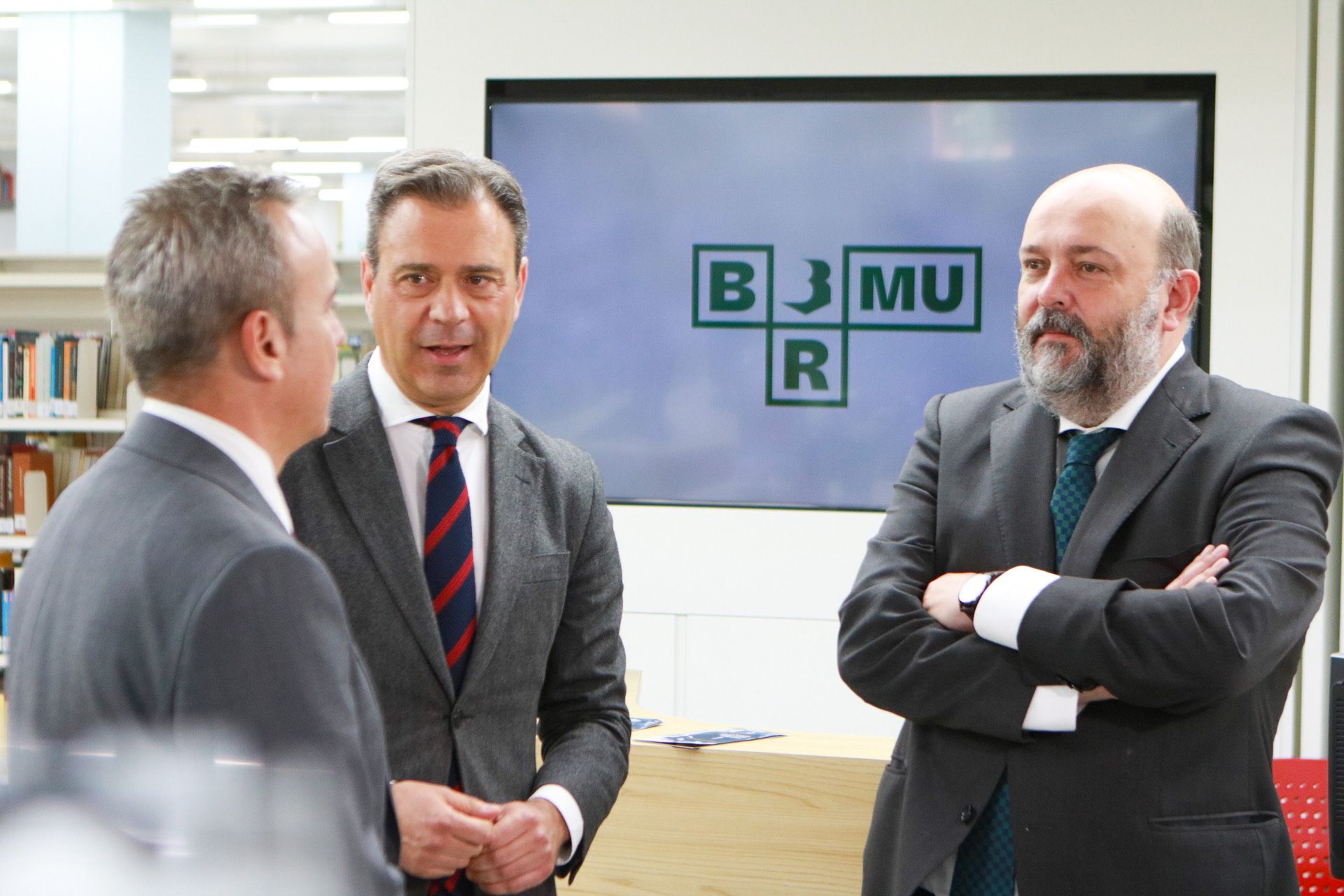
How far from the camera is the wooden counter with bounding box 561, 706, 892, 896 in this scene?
7.85 ft

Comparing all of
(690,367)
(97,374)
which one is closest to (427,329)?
(690,367)

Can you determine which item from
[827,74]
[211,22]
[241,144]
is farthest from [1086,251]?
[241,144]

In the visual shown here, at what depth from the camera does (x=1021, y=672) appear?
1.65 metres

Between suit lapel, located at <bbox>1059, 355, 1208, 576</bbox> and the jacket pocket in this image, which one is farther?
suit lapel, located at <bbox>1059, 355, 1208, 576</bbox>

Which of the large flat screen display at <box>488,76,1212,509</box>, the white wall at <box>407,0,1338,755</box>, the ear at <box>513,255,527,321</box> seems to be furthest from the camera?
the large flat screen display at <box>488,76,1212,509</box>

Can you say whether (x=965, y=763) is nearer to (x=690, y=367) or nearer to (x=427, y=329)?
(x=427, y=329)

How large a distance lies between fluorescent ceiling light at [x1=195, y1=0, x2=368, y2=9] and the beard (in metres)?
4.75

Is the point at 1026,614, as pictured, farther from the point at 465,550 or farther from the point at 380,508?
the point at 380,508

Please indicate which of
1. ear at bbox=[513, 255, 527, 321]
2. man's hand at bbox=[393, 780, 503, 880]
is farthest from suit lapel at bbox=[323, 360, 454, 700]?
ear at bbox=[513, 255, 527, 321]

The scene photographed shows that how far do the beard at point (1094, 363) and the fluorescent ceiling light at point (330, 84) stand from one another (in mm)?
10444

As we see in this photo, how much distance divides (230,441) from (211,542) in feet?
0.43

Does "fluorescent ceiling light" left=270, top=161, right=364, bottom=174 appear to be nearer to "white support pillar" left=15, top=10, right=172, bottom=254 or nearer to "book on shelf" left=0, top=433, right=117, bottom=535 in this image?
"white support pillar" left=15, top=10, right=172, bottom=254

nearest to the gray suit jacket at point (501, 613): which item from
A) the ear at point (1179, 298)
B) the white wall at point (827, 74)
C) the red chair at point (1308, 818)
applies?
the ear at point (1179, 298)

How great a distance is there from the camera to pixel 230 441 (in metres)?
0.99
